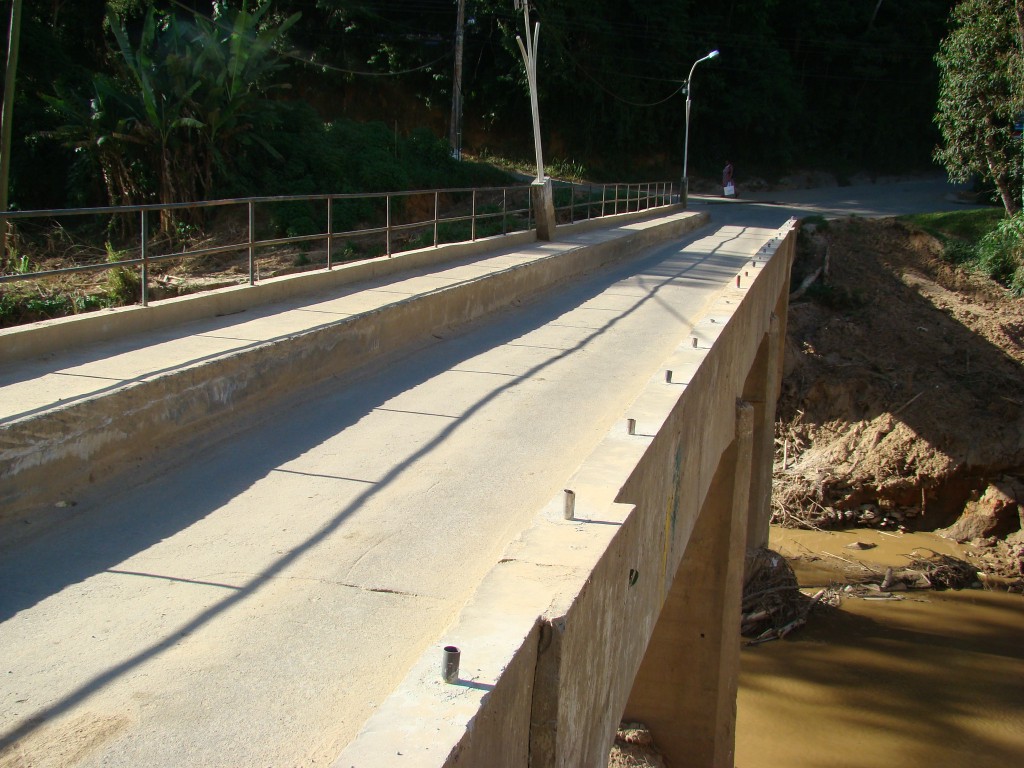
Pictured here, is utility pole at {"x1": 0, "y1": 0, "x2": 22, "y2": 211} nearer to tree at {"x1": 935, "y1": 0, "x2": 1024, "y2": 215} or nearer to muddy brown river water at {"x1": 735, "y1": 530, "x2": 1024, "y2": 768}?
muddy brown river water at {"x1": 735, "y1": 530, "x2": 1024, "y2": 768}

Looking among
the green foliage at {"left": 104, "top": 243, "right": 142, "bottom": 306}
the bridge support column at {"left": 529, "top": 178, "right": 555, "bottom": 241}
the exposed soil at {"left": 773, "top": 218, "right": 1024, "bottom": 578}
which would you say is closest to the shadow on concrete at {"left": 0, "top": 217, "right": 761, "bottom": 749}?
the green foliage at {"left": 104, "top": 243, "right": 142, "bottom": 306}

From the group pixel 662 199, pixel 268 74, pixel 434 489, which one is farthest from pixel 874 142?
pixel 434 489

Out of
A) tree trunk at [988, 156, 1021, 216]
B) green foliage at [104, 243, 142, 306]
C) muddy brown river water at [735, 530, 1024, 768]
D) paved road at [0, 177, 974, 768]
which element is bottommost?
muddy brown river water at [735, 530, 1024, 768]

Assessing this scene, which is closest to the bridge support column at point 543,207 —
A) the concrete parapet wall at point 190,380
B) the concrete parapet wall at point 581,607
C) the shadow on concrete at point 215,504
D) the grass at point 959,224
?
the concrete parapet wall at point 190,380

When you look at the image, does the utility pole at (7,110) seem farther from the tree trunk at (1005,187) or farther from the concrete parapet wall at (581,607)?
the tree trunk at (1005,187)

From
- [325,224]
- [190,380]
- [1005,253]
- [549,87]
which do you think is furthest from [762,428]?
[549,87]

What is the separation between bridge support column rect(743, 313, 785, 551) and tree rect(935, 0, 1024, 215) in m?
18.1

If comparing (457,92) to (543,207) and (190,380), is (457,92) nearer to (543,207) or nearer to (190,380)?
(543,207)

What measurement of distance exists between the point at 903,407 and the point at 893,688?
982 cm

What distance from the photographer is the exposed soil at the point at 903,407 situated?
2084cm

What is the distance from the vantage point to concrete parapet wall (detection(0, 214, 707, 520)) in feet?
18.1

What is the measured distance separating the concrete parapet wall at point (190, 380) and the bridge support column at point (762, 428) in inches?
224

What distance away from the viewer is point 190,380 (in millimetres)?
6809

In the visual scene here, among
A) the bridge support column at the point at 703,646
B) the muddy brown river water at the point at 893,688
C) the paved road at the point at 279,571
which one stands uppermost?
the paved road at the point at 279,571
